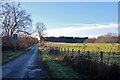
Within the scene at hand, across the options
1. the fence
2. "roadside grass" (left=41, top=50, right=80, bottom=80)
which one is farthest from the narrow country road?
the fence

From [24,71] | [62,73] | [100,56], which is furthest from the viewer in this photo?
[100,56]

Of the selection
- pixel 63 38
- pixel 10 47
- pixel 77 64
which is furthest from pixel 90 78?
pixel 63 38

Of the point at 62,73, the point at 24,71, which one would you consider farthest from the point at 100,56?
the point at 62,73

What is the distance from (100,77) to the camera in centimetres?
1469

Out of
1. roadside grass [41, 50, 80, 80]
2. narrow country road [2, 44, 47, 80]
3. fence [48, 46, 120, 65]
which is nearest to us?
roadside grass [41, 50, 80, 80]

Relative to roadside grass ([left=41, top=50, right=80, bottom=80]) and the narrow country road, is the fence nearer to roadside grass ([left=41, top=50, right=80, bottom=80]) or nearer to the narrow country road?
roadside grass ([left=41, top=50, right=80, bottom=80])

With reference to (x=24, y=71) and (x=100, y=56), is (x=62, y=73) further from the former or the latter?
(x=100, y=56)

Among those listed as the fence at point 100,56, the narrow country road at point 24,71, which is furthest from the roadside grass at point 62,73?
the fence at point 100,56

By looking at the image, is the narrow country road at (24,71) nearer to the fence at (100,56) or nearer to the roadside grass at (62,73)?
the roadside grass at (62,73)

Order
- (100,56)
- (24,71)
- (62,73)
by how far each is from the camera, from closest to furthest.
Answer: (62,73), (24,71), (100,56)

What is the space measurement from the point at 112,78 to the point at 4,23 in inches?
2442

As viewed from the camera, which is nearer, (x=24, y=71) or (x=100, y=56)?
(x=24, y=71)

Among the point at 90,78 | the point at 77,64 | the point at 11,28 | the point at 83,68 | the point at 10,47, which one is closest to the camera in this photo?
the point at 90,78

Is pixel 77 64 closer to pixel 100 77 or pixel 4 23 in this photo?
pixel 100 77
